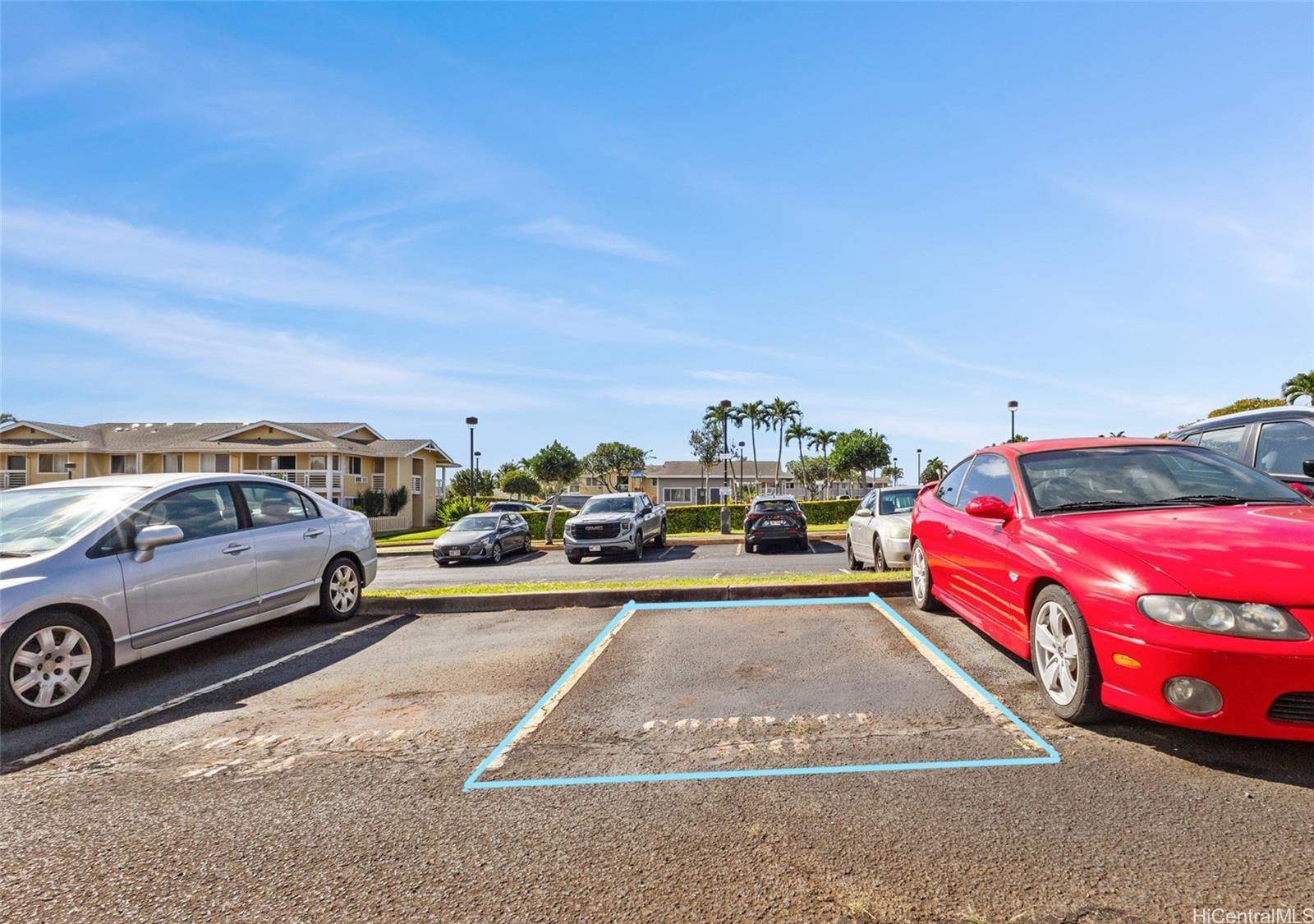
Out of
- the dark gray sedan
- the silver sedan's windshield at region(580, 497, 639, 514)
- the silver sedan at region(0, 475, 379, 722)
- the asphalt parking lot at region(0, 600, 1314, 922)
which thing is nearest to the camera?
the asphalt parking lot at region(0, 600, 1314, 922)

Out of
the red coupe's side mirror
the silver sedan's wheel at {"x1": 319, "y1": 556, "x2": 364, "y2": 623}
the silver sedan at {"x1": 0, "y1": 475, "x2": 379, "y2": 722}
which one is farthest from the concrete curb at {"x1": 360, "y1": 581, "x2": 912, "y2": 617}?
the red coupe's side mirror

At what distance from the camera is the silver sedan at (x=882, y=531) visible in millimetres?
9359

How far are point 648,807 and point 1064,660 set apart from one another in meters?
2.41

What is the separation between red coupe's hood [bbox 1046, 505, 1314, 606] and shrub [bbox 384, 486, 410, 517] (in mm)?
41534

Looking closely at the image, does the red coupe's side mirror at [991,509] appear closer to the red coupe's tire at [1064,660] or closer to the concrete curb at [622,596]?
the red coupe's tire at [1064,660]

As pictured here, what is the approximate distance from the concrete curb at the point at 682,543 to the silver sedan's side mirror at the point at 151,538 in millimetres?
18239

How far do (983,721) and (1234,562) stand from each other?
1.45 metres

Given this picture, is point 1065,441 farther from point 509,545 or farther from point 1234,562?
point 509,545

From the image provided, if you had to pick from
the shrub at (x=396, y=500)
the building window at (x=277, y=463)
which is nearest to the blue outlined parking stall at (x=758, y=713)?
the shrub at (x=396, y=500)

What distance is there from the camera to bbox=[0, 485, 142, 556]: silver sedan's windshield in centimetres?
523

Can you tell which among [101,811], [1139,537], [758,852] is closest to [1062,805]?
[758,852]

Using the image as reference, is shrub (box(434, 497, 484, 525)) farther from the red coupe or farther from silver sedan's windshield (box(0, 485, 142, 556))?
the red coupe

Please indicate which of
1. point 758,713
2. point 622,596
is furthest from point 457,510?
point 758,713

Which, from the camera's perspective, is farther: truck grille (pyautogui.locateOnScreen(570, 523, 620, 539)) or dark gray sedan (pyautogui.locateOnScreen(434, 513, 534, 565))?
dark gray sedan (pyautogui.locateOnScreen(434, 513, 534, 565))
